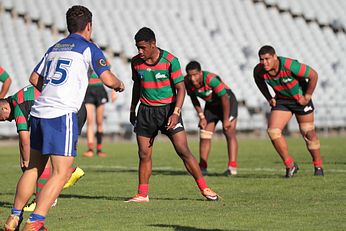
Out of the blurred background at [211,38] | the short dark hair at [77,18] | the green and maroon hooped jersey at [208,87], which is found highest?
the blurred background at [211,38]

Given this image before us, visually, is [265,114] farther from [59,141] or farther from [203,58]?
[59,141]

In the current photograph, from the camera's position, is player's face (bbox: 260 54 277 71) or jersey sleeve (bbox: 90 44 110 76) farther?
player's face (bbox: 260 54 277 71)

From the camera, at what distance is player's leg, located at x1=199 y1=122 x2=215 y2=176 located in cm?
1630

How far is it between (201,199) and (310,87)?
3.42 m

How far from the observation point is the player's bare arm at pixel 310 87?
14.2 metres

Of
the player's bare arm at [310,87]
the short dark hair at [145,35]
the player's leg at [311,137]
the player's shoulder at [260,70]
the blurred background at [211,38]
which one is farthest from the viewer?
the blurred background at [211,38]

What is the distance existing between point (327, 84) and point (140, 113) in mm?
26341

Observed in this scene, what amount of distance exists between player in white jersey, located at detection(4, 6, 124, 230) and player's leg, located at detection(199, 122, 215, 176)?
795 cm

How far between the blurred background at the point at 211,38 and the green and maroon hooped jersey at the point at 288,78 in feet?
51.5

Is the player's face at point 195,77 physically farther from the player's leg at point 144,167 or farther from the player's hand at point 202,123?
the player's leg at point 144,167

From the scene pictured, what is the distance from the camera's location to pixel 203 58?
120 ft

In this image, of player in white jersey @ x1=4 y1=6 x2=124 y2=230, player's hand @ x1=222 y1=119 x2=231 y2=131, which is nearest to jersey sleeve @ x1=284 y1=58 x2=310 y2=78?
player's hand @ x1=222 y1=119 x2=231 y2=131

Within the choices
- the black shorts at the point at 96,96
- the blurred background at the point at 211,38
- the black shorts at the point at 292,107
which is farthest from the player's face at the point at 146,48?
the blurred background at the point at 211,38

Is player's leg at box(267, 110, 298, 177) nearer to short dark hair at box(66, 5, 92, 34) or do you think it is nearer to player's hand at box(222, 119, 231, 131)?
player's hand at box(222, 119, 231, 131)
